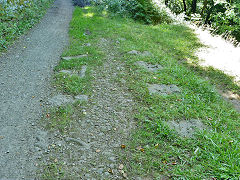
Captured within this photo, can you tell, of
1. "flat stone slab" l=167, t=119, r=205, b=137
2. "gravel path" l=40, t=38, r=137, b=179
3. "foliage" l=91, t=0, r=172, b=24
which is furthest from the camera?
"foliage" l=91, t=0, r=172, b=24

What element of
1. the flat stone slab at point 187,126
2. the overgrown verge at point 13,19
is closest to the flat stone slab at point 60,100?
the flat stone slab at point 187,126

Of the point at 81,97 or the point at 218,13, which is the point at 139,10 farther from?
the point at 81,97

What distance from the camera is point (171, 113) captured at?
3217mm

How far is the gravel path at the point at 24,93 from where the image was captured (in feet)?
7.60

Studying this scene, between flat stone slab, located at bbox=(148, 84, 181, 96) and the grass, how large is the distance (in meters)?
0.11

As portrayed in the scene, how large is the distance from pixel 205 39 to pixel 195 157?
6.01 meters

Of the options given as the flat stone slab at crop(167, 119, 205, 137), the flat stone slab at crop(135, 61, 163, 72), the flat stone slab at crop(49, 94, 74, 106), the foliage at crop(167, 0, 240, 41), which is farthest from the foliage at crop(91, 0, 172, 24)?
the flat stone slab at crop(167, 119, 205, 137)

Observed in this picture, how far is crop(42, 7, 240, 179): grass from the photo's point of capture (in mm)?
2352

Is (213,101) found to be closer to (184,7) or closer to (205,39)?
(205,39)

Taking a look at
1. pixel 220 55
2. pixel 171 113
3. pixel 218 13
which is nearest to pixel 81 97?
pixel 171 113

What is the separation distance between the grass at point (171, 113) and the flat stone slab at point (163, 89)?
0.36 feet

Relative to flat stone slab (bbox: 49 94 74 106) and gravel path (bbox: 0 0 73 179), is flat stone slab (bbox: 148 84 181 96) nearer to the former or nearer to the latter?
flat stone slab (bbox: 49 94 74 106)

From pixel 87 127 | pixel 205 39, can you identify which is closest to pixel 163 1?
pixel 205 39

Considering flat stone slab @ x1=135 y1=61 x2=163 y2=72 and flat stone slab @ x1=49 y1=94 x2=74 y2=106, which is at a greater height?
flat stone slab @ x1=135 y1=61 x2=163 y2=72
